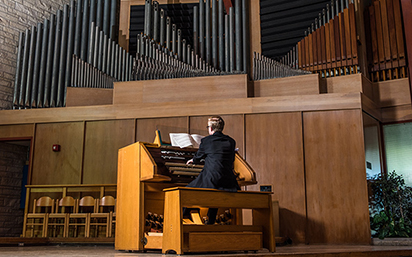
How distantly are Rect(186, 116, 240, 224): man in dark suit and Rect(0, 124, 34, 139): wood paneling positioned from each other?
511 centimetres

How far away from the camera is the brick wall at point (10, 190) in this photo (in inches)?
334

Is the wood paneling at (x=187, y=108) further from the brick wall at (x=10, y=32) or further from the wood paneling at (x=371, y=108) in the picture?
the brick wall at (x=10, y=32)

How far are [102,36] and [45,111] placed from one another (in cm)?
187

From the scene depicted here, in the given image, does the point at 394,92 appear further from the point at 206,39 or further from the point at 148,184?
the point at 148,184

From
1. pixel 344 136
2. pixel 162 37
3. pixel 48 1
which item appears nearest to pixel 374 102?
pixel 344 136

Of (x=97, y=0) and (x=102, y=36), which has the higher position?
(x=97, y=0)

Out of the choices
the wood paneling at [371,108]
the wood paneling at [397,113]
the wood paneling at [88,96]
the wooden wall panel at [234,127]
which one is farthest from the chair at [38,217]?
the wood paneling at [397,113]

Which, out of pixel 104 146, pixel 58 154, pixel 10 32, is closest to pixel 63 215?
pixel 104 146

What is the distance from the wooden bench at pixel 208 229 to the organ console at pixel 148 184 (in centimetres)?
2

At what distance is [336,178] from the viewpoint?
6840mm

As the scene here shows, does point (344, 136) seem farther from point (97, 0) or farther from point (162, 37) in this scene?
point (97, 0)

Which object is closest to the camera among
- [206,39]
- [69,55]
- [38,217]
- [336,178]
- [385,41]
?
[38,217]

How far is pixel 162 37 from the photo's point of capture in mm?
8688

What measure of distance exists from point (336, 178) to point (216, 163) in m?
3.44
